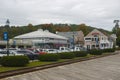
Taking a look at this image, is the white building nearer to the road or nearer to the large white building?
the large white building

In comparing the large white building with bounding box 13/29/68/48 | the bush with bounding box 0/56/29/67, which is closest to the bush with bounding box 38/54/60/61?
the bush with bounding box 0/56/29/67

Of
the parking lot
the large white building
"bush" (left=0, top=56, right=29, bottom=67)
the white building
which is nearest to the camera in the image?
the parking lot

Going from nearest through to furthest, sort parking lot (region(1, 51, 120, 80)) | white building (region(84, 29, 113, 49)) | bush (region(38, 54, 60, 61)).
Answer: parking lot (region(1, 51, 120, 80)) → bush (region(38, 54, 60, 61)) → white building (region(84, 29, 113, 49))

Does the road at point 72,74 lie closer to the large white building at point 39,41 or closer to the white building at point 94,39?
the large white building at point 39,41

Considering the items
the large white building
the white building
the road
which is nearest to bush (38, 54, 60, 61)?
the road

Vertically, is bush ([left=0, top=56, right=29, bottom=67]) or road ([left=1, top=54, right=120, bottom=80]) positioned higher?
bush ([left=0, top=56, right=29, bottom=67])

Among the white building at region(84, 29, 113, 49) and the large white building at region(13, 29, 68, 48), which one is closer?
the large white building at region(13, 29, 68, 48)

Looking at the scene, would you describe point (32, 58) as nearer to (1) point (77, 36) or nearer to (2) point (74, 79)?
(2) point (74, 79)

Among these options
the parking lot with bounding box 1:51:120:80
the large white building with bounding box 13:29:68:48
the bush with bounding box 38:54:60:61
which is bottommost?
the parking lot with bounding box 1:51:120:80

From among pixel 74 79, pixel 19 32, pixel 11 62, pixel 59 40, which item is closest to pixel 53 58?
pixel 11 62

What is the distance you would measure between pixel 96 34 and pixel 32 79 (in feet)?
345

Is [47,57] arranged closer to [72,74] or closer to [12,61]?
[12,61]

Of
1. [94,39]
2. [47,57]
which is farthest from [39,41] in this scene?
[47,57]

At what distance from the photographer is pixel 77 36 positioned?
409 feet
